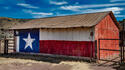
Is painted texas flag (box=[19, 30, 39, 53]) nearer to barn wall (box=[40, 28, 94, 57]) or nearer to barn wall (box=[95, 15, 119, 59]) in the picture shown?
barn wall (box=[40, 28, 94, 57])

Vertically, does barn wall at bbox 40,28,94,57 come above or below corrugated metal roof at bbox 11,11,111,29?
below

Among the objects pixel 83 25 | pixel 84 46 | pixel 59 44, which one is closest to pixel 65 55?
pixel 59 44

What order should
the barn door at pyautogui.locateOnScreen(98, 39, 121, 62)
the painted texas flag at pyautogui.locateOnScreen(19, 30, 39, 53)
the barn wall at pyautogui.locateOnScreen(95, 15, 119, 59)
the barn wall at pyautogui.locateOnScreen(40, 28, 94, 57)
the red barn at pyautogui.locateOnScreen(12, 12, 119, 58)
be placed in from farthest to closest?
1. the painted texas flag at pyautogui.locateOnScreen(19, 30, 39, 53)
2. the barn door at pyautogui.locateOnScreen(98, 39, 121, 62)
3. the barn wall at pyautogui.locateOnScreen(95, 15, 119, 59)
4. the barn wall at pyautogui.locateOnScreen(40, 28, 94, 57)
5. the red barn at pyautogui.locateOnScreen(12, 12, 119, 58)

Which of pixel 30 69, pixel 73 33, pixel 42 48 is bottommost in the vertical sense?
pixel 30 69

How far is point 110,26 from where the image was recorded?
1338 centimetres

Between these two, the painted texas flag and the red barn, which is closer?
the red barn

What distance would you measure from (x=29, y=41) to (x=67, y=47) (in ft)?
15.6

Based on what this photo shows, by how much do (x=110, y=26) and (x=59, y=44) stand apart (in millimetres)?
5637

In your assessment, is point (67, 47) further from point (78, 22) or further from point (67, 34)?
point (78, 22)

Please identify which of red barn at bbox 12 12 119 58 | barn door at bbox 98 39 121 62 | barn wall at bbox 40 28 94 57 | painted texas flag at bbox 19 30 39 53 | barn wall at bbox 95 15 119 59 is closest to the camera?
red barn at bbox 12 12 119 58

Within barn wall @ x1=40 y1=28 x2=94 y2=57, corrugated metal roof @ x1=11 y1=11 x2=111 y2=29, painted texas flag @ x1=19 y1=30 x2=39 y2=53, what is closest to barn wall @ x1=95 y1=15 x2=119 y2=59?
corrugated metal roof @ x1=11 y1=11 x2=111 y2=29

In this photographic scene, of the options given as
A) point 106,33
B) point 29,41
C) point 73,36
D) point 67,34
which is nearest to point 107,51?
point 106,33

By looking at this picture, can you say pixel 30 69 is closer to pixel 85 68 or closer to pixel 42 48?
pixel 85 68

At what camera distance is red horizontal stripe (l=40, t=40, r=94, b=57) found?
11035mm
